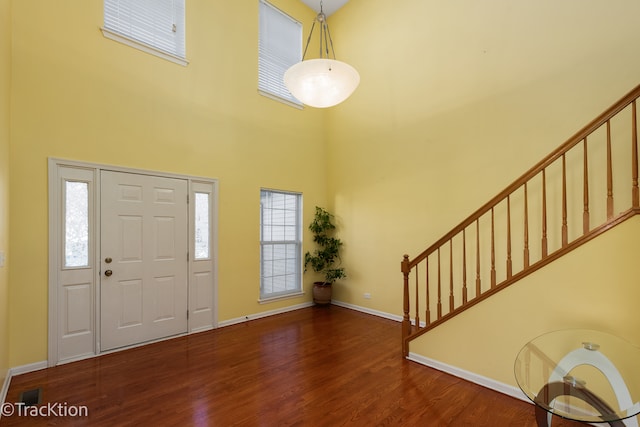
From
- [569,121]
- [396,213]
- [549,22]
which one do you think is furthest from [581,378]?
[549,22]

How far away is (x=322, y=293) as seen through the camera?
5.47 m

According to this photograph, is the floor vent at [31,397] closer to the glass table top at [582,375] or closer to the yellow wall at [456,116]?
the yellow wall at [456,116]

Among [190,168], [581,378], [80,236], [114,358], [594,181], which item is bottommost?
[114,358]

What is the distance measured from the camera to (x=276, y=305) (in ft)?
16.9

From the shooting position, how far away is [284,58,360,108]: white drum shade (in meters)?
2.88

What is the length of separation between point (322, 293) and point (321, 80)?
3.68 meters

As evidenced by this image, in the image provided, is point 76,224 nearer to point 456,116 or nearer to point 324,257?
point 324,257

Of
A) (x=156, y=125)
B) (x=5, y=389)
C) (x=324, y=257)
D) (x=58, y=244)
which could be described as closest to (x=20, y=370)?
(x=5, y=389)

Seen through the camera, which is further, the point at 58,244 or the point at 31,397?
the point at 58,244

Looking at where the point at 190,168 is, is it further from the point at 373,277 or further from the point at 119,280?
the point at 373,277

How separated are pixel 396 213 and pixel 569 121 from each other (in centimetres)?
230

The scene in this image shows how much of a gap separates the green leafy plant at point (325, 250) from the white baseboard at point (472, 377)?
2334mm

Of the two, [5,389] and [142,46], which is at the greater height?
[142,46]

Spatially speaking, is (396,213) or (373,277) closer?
(396,213)
